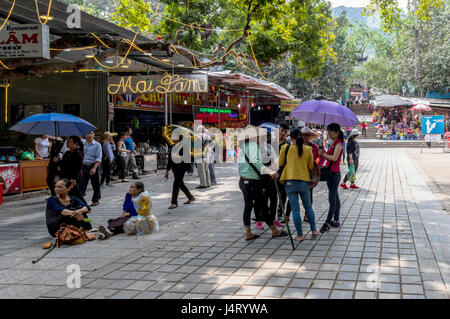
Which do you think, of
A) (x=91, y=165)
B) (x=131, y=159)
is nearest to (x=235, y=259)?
(x=91, y=165)

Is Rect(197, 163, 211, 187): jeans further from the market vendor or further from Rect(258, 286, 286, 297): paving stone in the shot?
Rect(258, 286, 286, 297): paving stone

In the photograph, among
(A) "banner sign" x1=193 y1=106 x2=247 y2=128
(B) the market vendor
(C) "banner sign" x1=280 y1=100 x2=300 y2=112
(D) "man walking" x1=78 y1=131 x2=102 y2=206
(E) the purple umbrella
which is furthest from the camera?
(C) "banner sign" x1=280 y1=100 x2=300 y2=112

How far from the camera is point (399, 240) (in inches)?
250

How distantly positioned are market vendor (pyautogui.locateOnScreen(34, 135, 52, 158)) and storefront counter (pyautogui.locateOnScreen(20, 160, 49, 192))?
48cm

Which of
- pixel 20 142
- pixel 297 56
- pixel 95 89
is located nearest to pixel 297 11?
pixel 297 56

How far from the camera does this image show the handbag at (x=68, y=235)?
21.4ft

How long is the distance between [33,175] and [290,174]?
8.16 m

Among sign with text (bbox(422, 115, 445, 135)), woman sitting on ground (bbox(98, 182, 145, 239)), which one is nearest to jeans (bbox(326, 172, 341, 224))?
woman sitting on ground (bbox(98, 182, 145, 239))

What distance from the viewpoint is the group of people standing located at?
624 centimetres

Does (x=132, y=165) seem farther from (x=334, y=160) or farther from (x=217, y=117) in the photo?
(x=334, y=160)

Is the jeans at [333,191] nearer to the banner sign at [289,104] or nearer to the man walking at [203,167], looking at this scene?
the man walking at [203,167]

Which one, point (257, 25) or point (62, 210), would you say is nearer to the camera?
point (62, 210)

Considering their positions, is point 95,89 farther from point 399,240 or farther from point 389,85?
point 389,85

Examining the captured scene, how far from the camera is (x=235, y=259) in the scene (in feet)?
18.3
